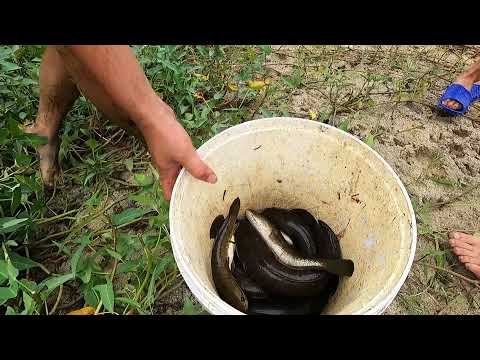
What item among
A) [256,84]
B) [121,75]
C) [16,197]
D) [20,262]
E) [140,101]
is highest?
[121,75]

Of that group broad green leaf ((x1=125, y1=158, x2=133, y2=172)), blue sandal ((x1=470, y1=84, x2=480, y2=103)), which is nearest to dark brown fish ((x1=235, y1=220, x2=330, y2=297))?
broad green leaf ((x1=125, y1=158, x2=133, y2=172))

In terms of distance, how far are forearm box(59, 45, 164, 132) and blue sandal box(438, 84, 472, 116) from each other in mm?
2364

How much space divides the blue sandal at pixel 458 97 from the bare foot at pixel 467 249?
1.08 m

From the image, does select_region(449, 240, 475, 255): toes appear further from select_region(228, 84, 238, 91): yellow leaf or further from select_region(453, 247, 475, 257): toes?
select_region(228, 84, 238, 91): yellow leaf

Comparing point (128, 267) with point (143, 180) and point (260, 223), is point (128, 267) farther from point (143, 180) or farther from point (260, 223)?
point (260, 223)

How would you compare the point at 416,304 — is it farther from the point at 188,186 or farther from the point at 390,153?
the point at 188,186

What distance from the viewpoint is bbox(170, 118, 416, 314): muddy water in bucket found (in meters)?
1.72

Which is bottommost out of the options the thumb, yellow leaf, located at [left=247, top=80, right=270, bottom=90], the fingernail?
yellow leaf, located at [left=247, top=80, right=270, bottom=90]

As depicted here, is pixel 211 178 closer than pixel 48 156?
Yes

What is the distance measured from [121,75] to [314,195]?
4.14 feet

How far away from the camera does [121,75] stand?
5.48 ft

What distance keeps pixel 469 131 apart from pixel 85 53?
2810 mm

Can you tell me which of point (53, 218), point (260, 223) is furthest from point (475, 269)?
point (53, 218)

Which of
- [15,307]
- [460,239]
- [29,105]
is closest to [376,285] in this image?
[460,239]
